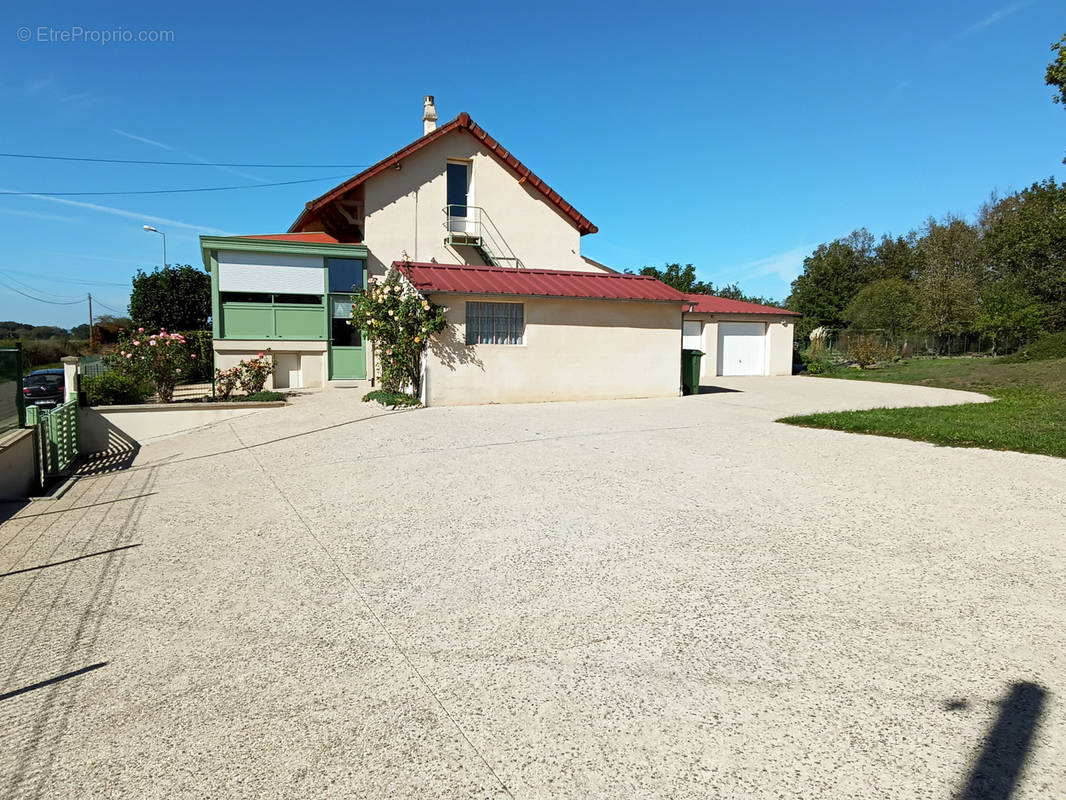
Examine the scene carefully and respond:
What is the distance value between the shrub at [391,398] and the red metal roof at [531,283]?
2.55 metres

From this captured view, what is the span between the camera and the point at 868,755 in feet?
8.28

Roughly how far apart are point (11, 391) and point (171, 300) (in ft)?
90.1

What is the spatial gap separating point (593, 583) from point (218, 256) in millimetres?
19291

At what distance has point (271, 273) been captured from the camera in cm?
2036

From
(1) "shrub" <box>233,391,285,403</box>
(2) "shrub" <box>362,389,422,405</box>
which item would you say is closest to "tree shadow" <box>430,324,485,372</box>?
(2) "shrub" <box>362,389,422,405</box>

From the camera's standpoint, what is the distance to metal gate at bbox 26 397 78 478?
9.28m

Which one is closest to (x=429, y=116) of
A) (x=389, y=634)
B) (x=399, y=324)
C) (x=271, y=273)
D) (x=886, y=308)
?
(x=271, y=273)

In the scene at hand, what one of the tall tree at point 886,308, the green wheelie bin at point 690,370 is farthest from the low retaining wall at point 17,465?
the tall tree at point 886,308

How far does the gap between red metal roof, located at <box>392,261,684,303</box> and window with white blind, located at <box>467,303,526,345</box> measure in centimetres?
51

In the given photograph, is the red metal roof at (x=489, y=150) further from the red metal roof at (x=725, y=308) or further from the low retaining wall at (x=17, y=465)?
the low retaining wall at (x=17, y=465)

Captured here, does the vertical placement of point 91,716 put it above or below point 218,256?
below

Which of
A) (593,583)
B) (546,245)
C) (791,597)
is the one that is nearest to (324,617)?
(593,583)

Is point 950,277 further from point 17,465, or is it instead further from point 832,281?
point 17,465

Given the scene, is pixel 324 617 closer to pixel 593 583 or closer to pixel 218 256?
pixel 593 583
